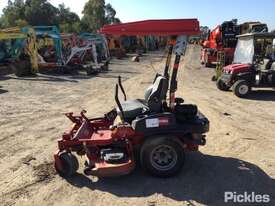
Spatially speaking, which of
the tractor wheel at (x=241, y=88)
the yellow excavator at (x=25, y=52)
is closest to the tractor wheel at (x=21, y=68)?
the yellow excavator at (x=25, y=52)

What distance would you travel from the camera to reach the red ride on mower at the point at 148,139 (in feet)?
19.1

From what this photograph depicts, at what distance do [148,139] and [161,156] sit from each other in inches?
13.1

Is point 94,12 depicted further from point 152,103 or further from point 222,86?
point 152,103

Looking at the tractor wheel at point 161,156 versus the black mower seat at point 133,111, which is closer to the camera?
the tractor wheel at point 161,156

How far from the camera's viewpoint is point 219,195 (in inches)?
212

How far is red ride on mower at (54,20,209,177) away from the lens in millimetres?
5824

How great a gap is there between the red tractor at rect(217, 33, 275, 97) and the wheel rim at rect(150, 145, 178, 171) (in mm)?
7985

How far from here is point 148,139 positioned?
586 cm

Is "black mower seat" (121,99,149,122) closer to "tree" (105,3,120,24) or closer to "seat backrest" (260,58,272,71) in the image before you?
"seat backrest" (260,58,272,71)

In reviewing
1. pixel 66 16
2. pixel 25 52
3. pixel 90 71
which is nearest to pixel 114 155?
pixel 90 71

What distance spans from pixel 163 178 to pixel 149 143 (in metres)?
0.56

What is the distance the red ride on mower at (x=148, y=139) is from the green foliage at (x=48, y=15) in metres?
50.5

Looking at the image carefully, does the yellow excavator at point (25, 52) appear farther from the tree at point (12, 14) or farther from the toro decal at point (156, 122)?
the tree at point (12, 14)

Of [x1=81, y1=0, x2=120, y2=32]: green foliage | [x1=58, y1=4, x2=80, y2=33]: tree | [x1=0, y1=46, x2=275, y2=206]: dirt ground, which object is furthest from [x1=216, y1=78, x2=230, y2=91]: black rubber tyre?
[x1=81, y1=0, x2=120, y2=32]: green foliage
